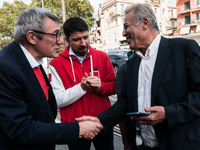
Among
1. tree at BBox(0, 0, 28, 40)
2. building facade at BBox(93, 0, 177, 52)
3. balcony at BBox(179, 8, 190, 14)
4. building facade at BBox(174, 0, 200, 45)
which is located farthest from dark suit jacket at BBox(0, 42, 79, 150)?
balcony at BBox(179, 8, 190, 14)

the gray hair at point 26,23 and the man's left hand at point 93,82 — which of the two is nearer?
the gray hair at point 26,23

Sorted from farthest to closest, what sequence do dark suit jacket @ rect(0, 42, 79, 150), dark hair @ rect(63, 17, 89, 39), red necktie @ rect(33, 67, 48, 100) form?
dark hair @ rect(63, 17, 89, 39)
red necktie @ rect(33, 67, 48, 100)
dark suit jacket @ rect(0, 42, 79, 150)

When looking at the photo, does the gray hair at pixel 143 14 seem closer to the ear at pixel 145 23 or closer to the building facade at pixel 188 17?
the ear at pixel 145 23

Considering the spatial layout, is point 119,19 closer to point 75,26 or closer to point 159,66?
point 75,26

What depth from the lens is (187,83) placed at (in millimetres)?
1623

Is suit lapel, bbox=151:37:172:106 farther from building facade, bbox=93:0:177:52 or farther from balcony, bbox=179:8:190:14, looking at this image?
A: balcony, bbox=179:8:190:14

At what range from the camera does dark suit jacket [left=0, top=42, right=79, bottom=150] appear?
1418 mm

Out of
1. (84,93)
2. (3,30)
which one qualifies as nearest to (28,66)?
(84,93)

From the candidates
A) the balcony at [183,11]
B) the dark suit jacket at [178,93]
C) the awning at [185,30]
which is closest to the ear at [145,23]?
the dark suit jacket at [178,93]

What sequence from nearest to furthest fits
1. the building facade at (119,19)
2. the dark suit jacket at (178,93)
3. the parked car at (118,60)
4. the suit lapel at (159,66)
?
the dark suit jacket at (178,93) < the suit lapel at (159,66) < the parked car at (118,60) < the building facade at (119,19)

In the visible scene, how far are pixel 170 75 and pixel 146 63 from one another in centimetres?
32

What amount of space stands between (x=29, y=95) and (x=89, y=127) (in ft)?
2.34

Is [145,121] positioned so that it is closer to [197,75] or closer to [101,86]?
[197,75]

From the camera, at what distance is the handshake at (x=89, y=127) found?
1.83 meters
